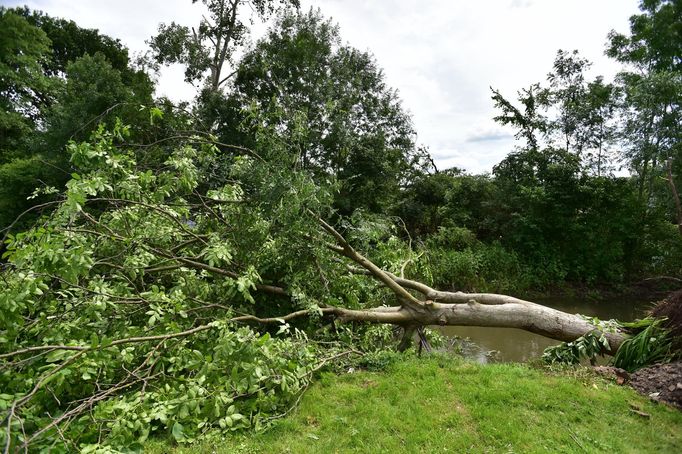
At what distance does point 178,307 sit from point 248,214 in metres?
1.54

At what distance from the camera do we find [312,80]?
48.2ft

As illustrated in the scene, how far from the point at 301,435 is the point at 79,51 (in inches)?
948

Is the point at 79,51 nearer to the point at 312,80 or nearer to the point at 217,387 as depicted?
the point at 312,80

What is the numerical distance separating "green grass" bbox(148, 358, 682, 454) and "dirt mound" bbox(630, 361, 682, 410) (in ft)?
0.59

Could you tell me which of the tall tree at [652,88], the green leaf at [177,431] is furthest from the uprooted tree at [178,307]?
the tall tree at [652,88]

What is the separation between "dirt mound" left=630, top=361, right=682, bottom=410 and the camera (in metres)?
3.30

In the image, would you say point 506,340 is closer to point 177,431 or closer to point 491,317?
point 491,317

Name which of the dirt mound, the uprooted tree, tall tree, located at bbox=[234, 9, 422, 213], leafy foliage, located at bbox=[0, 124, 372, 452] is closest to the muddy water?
the uprooted tree

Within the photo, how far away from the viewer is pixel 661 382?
352cm

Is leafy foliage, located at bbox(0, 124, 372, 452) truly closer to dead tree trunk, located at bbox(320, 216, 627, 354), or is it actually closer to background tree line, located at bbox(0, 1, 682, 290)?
dead tree trunk, located at bbox(320, 216, 627, 354)

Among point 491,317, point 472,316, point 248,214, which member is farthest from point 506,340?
point 248,214

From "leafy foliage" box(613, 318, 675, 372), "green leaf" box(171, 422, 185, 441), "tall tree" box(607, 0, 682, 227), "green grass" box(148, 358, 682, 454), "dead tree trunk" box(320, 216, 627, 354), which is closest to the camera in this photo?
"green leaf" box(171, 422, 185, 441)

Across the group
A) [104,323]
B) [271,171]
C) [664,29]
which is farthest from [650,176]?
[104,323]

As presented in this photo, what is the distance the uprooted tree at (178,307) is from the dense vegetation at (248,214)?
29 mm
